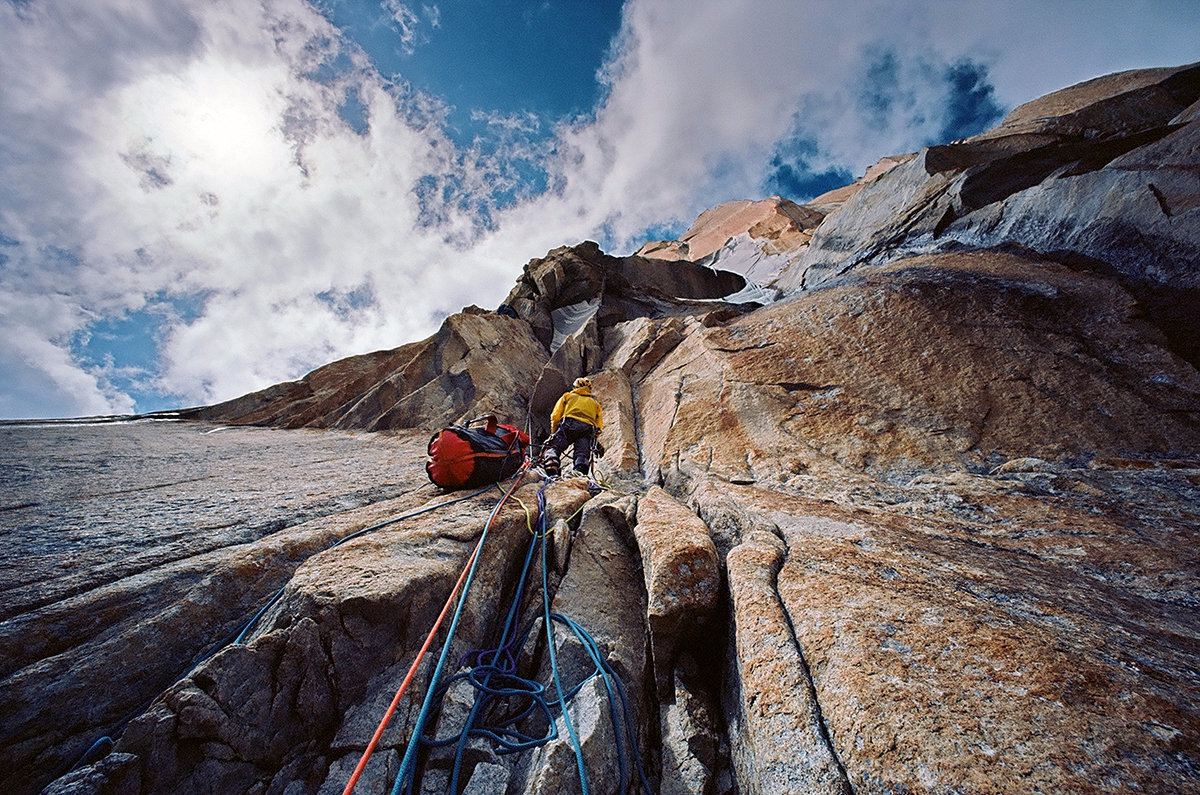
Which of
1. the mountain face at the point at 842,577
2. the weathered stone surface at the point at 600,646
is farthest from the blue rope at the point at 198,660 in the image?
the weathered stone surface at the point at 600,646

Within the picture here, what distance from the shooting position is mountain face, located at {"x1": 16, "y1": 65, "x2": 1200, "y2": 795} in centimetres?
173

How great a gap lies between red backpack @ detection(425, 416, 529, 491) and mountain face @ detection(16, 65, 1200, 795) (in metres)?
0.58

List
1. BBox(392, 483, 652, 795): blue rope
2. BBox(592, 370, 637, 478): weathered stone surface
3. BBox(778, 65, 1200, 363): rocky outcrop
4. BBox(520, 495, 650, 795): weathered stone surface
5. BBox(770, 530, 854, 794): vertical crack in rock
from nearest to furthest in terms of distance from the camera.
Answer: BBox(770, 530, 854, 794): vertical crack in rock, BBox(520, 495, 650, 795): weathered stone surface, BBox(392, 483, 652, 795): blue rope, BBox(778, 65, 1200, 363): rocky outcrop, BBox(592, 370, 637, 478): weathered stone surface

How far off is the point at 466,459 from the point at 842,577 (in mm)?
4745

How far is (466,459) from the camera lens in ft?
19.0

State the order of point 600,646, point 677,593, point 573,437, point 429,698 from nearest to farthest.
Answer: point 429,698 → point 677,593 → point 600,646 → point 573,437

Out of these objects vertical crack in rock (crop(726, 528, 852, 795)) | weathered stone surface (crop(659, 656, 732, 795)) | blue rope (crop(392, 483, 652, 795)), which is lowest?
weathered stone surface (crop(659, 656, 732, 795))

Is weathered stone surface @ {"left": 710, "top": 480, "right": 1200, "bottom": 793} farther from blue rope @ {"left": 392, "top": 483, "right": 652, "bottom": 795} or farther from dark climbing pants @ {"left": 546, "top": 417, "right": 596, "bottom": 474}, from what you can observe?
dark climbing pants @ {"left": 546, "top": 417, "right": 596, "bottom": 474}

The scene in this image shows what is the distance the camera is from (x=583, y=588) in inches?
149

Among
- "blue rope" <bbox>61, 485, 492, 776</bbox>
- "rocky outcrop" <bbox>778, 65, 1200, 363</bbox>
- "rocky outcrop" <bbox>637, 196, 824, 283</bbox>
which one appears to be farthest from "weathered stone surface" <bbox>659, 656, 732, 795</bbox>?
"rocky outcrop" <bbox>637, 196, 824, 283</bbox>

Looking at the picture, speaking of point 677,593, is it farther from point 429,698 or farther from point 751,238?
point 751,238

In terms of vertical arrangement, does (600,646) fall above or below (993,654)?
below

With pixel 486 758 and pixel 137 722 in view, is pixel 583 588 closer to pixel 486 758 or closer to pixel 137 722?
pixel 486 758

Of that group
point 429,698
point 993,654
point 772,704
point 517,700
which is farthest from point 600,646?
point 993,654
